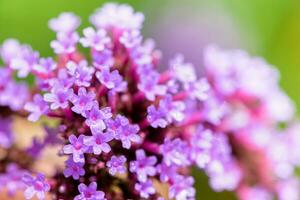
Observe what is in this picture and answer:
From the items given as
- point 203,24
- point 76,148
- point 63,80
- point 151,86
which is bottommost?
point 76,148

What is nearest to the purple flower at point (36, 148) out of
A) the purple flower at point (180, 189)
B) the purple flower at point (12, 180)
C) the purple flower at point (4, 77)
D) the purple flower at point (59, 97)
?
the purple flower at point (12, 180)

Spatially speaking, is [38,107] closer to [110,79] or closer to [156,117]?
[110,79]

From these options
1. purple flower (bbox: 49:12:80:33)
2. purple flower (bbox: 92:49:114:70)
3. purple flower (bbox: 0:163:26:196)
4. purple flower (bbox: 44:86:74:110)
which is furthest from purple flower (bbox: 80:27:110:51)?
purple flower (bbox: 0:163:26:196)

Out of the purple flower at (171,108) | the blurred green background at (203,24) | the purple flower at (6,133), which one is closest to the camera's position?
the purple flower at (171,108)

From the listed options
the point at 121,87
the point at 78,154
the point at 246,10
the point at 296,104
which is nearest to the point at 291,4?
the point at 246,10

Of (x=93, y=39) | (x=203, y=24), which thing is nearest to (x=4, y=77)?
(x=93, y=39)

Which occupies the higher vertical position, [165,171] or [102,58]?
[102,58]

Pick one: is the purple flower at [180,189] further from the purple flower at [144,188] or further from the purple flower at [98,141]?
the purple flower at [98,141]

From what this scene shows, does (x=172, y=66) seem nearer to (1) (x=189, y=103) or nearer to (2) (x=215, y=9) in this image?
(1) (x=189, y=103)
